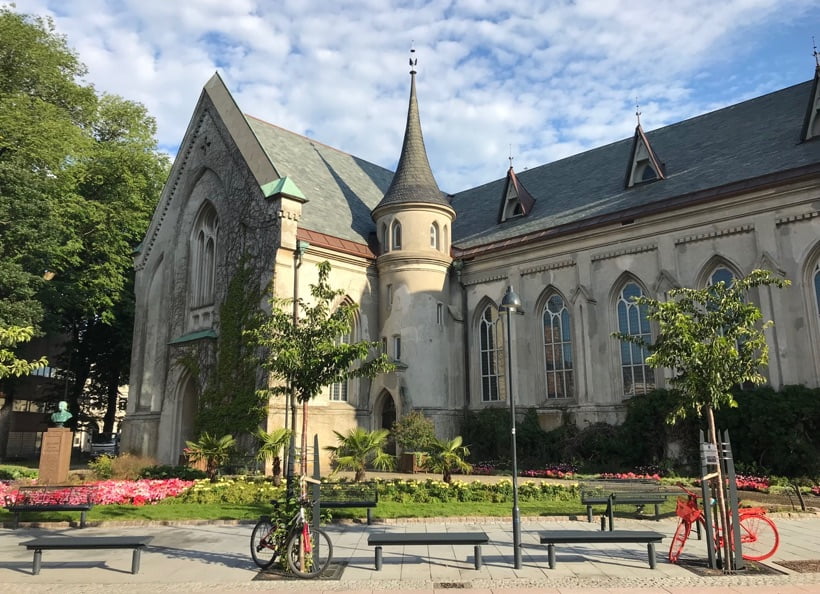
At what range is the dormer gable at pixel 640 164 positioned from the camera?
2488 centimetres

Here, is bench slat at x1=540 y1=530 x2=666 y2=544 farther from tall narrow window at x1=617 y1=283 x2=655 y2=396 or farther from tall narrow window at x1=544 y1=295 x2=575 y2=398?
tall narrow window at x1=544 y1=295 x2=575 y2=398

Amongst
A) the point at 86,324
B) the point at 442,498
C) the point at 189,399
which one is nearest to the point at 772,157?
the point at 442,498

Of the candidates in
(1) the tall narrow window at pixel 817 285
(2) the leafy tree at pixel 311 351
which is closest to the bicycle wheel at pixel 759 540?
(2) the leafy tree at pixel 311 351

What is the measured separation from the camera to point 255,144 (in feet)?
83.6

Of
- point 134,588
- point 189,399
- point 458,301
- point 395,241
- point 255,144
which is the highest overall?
point 255,144

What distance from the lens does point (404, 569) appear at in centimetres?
904

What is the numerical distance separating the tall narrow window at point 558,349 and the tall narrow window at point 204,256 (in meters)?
13.8

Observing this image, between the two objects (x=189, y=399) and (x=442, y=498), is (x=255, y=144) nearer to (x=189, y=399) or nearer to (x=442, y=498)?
(x=189, y=399)

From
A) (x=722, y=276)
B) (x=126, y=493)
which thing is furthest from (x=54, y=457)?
(x=722, y=276)

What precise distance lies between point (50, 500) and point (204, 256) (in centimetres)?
1490

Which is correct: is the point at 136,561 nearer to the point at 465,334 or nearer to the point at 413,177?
the point at 465,334

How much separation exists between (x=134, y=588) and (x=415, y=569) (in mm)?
3696

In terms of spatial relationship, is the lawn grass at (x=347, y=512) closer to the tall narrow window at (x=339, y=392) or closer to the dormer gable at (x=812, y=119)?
the tall narrow window at (x=339, y=392)

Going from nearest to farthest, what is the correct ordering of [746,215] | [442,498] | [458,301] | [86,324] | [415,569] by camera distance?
[415,569]
[442,498]
[746,215]
[458,301]
[86,324]
